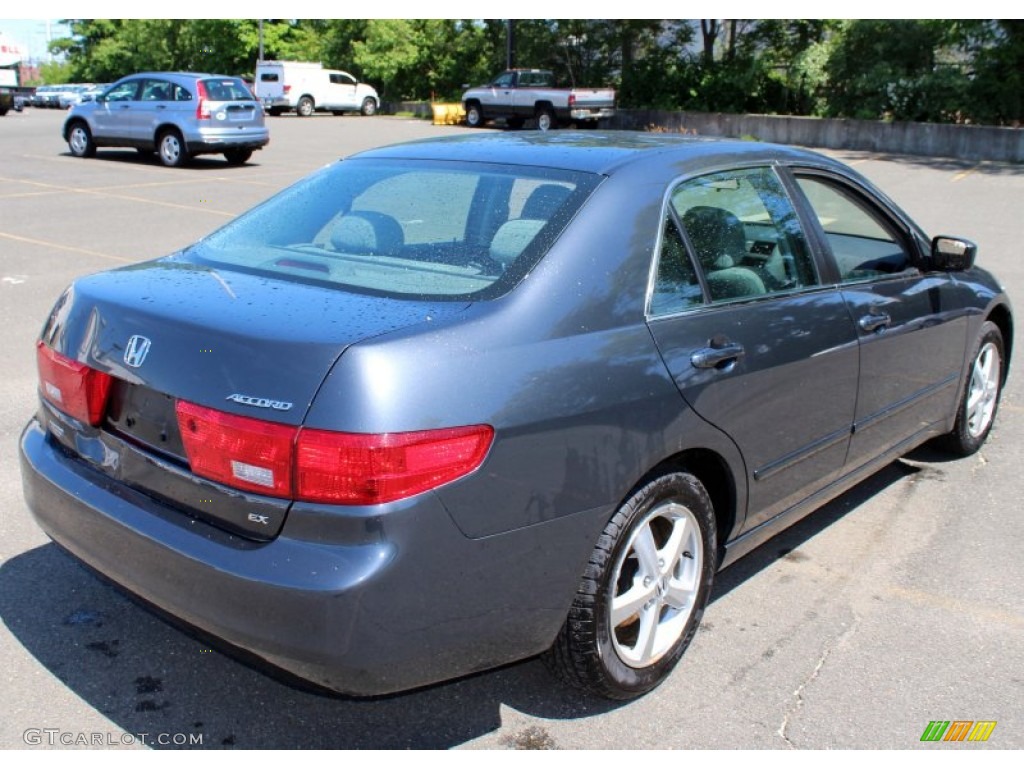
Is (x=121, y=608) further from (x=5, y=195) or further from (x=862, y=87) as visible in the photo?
(x=862, y=87)

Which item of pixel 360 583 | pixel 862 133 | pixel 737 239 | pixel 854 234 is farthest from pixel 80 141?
pixel 360 583

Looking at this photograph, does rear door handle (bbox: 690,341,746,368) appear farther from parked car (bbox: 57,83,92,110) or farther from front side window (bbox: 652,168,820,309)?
parked car (bbox: 57,83,92,110)

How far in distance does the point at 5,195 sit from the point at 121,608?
1354cm

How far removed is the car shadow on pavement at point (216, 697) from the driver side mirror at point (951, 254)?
2.60 m

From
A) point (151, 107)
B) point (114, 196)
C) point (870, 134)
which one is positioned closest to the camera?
point (114, 196)

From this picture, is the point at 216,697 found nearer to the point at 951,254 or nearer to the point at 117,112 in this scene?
the point at 951,254

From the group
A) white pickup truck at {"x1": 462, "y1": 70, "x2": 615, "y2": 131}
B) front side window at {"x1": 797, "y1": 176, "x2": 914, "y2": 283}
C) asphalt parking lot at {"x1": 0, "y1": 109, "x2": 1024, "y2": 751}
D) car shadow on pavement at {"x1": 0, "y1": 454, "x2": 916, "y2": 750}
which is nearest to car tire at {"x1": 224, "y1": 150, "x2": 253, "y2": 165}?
white pickup truck at {"x1": 462, "y1": 70, "x2": 615, "y2": 131}

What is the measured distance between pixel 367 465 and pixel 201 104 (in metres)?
18.5

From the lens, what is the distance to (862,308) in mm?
4020

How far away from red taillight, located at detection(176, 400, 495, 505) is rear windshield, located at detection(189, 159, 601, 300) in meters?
0.51

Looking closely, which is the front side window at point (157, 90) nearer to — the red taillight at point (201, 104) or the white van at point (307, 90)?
the red taillight at point (201, 104)

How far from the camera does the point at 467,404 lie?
257 centimetres

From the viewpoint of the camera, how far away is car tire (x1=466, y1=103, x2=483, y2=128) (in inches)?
1394

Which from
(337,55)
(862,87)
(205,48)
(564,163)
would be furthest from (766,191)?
(205,48)
